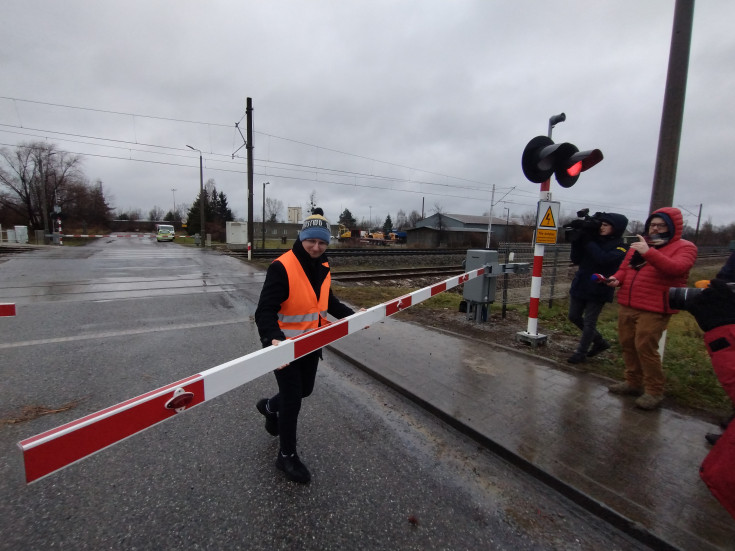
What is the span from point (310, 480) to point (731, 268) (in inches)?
138

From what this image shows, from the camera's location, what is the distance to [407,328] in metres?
5.92

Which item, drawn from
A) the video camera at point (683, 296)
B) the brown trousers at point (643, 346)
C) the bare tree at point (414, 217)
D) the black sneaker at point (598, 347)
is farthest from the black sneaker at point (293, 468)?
the bare tree at point (414, 217)

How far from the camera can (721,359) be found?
1.87m

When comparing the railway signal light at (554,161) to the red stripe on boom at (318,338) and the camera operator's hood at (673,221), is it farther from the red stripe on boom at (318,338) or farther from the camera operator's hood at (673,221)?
the red stripe on boom at (318,338)

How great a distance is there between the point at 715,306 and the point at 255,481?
298 cm

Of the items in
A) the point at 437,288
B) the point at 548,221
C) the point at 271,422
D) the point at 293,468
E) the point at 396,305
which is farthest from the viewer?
the point at 548,221

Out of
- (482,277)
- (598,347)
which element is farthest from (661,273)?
(482,277)

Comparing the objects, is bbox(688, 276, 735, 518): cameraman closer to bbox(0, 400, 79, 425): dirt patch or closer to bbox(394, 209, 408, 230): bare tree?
bbox(0, 400, 79, 425): dirt patch

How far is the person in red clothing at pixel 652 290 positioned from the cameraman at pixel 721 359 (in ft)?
4.15

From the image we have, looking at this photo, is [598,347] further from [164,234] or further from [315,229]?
[164,234]

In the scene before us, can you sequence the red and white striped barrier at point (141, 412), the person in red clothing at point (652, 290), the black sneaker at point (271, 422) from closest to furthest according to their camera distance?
the red and white striped barrier at point (141, 412), the black sneaker at point (271, 422), the person in red clothing at point (652, 290)

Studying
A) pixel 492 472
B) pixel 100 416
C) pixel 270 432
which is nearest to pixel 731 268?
pixel 492 472

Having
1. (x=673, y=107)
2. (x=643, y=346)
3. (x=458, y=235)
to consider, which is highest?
(x=673, y=107)

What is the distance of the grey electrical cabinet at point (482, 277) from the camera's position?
566 cm
